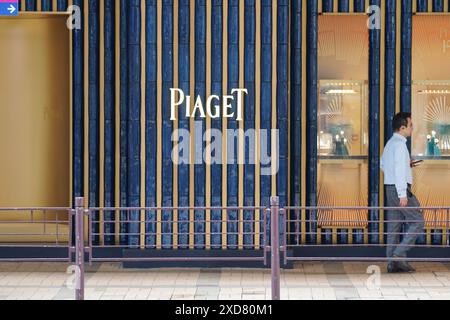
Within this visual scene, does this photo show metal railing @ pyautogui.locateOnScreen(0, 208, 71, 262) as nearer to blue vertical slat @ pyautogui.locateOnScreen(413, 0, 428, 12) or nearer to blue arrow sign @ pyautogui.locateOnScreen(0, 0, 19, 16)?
blue arrow sign @ pyautogui.locateOnScreen(0, 0, 19, 16)

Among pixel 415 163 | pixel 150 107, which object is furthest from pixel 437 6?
pixel 150 107

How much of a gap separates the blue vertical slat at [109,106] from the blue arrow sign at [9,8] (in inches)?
44.3

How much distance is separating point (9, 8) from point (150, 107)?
2.28m

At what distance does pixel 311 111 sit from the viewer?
13.6 m

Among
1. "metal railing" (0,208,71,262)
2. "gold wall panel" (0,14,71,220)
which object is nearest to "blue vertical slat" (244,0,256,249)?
"gold wall panel" (0,14,71,220)

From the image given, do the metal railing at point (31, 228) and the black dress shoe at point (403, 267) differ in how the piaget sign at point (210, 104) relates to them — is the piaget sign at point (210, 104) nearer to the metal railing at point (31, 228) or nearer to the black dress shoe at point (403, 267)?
the metal railing at point (31, 228)

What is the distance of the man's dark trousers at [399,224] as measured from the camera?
12.5 m

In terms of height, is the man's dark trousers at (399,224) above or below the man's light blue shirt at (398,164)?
below

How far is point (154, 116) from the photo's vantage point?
13.0 meters

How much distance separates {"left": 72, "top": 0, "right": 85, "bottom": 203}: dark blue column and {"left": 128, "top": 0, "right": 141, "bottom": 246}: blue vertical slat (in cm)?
83

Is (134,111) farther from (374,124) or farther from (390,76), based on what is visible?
(390,76)

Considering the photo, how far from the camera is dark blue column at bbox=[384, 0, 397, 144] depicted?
44.5 ft

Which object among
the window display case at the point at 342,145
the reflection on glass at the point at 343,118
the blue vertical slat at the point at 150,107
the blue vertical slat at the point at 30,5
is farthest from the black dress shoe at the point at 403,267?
the blue vertical slat at the point at 30,5

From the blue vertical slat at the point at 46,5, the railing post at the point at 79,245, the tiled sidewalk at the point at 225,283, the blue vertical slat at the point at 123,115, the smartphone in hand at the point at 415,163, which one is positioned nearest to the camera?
the railing post at the point at 79,245
